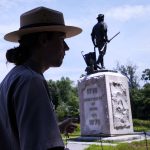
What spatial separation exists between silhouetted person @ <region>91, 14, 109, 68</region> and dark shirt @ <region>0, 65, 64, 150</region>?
16.0 meters

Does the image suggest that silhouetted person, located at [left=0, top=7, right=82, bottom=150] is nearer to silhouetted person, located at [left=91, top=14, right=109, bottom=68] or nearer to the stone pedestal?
the stone pedestal

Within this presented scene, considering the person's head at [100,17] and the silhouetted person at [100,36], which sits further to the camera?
the silhouetted person at [100,36]

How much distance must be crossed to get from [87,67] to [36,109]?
15715 millimetres

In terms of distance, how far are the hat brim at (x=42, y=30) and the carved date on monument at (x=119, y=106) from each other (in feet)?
46.5

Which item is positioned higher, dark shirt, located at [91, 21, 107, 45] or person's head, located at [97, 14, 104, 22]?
person's head, located at [97, 14, 104, 22]

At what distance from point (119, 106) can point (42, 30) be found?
14.9m

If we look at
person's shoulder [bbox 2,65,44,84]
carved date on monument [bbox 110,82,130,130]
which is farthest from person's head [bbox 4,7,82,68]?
carved date on monument [bbox 110,82,130,130]

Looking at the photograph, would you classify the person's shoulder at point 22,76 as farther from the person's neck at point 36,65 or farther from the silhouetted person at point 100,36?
the silhouetted person at point 100,36

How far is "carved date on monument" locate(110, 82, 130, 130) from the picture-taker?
16.3m

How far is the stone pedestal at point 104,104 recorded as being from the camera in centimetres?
1612

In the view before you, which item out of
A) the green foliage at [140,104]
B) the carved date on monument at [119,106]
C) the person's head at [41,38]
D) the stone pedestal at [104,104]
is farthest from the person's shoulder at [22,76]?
the green foliage at [140,104]

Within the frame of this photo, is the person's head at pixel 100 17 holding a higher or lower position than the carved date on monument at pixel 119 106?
higher

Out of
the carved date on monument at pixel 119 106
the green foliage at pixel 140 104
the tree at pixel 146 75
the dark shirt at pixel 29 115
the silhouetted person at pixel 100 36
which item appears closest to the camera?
the dark shirt at pixel 29 115

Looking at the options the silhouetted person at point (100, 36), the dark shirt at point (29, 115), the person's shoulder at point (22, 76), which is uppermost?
the silhouetted person at point (100, 36)
